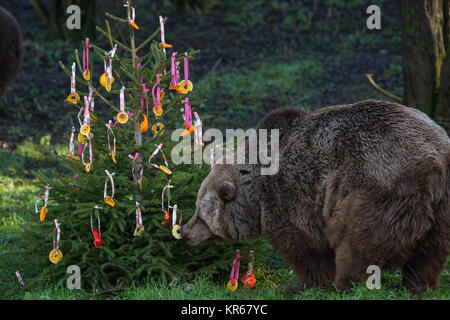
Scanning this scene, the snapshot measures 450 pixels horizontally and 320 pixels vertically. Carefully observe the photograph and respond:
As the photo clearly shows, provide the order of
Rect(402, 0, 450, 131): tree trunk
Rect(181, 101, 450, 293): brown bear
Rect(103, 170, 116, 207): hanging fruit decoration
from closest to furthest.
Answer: Rect(181, 101, 450, 293): brown bear
Rect(103, 170, 116, 207): hanging fruit decoration
Rect(402, 0, 450, 131): tree trunk

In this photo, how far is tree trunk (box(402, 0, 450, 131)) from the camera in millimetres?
8062

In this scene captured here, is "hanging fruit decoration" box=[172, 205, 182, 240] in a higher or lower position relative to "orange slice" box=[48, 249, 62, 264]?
higher

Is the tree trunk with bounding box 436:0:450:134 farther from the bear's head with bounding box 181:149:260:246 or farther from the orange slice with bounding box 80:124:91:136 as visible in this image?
the orange slice with bounding box 80:124:91:136

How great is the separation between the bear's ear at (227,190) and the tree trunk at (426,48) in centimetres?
398

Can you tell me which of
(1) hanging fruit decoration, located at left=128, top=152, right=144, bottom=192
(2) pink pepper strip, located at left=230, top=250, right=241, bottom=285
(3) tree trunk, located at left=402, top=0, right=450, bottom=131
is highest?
(3) tree trunk, located at left=402, top=0, right=450, bottom=131

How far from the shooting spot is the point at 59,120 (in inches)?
468

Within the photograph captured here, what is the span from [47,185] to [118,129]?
2.72 feet

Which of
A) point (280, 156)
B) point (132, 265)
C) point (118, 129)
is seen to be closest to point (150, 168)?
point (118, 129)

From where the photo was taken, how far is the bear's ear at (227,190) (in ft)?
16.4

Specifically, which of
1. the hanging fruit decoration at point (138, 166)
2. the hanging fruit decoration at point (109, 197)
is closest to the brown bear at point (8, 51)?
the hanging fruit decoration at point (138, 166)

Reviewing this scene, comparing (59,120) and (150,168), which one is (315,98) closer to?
(59,120)

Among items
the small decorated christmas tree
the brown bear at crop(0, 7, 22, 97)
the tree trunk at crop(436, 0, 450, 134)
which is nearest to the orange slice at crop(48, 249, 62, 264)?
the small decorated christmas tree

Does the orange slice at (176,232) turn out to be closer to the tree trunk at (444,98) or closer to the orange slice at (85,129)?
the orange slice at (85,129)

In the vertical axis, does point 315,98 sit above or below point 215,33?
below
